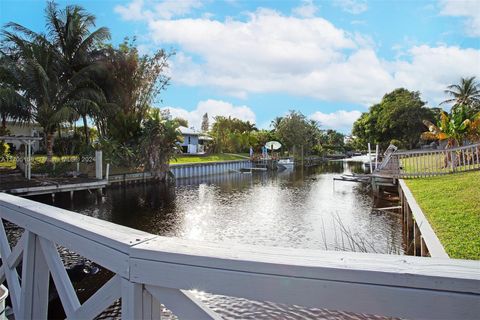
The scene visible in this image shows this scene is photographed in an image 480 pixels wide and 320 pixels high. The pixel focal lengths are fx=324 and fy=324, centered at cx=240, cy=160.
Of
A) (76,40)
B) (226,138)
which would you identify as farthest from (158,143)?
(226,138)

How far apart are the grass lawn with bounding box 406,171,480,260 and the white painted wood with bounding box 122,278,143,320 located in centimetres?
478

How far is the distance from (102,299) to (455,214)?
7256 mm

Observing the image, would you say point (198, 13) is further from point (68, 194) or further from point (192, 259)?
point (68, 194)

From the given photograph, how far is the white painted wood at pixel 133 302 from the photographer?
117 centimetres

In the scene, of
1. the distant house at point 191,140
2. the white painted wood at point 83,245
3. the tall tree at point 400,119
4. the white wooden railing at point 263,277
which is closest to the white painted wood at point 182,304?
the white wooden railing at point 263,277

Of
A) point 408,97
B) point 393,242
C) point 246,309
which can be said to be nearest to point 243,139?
point 408,97

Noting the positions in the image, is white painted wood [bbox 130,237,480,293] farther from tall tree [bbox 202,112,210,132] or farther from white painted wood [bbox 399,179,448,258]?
tall tree [bbox 202,112,210,132]

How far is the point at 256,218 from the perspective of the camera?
40.7 ft

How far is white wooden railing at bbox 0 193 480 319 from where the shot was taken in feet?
2.73

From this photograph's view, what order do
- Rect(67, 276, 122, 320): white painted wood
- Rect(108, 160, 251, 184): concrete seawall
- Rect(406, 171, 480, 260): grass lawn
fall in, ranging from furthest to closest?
Rect(108, 160, 251, 184): concrete seawall < Rect(406, 171, 480, 260): grass lawn < Rect(67, 276, 122, 320): white painted wood

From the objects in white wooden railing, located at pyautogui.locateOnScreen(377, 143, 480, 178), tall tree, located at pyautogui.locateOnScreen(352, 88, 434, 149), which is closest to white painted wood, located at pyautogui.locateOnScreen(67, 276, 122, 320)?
white wooden railing, located at pyautogui.locateOnScreen(377, 143, 480, 178)

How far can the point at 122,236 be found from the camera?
1.33 m

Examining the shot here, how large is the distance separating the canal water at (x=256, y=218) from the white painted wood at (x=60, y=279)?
12.6ft

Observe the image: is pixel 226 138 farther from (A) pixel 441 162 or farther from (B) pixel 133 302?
(B) pixel 133 302
